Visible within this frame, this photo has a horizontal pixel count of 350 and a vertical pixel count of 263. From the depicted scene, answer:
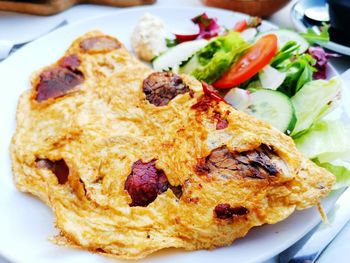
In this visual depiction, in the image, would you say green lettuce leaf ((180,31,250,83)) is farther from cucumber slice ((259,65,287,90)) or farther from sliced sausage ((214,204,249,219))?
sliced sausage ((214,204,249,219))

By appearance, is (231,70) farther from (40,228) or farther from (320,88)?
(40,228)

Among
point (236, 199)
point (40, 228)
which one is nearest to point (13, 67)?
point (40, 228)

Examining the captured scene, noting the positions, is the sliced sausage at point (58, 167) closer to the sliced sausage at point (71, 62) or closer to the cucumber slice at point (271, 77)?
the sliced sausage at point (71, 62)

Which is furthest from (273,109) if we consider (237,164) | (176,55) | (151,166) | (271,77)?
(176,55)

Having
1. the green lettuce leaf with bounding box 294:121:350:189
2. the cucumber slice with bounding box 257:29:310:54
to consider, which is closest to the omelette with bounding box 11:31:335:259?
the green lettuce leaf with bounding box 294:121:350:189

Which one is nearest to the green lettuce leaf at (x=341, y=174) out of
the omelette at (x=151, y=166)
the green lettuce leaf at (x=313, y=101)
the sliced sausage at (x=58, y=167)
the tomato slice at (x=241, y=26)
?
the omelette at (x=151, y=166)
